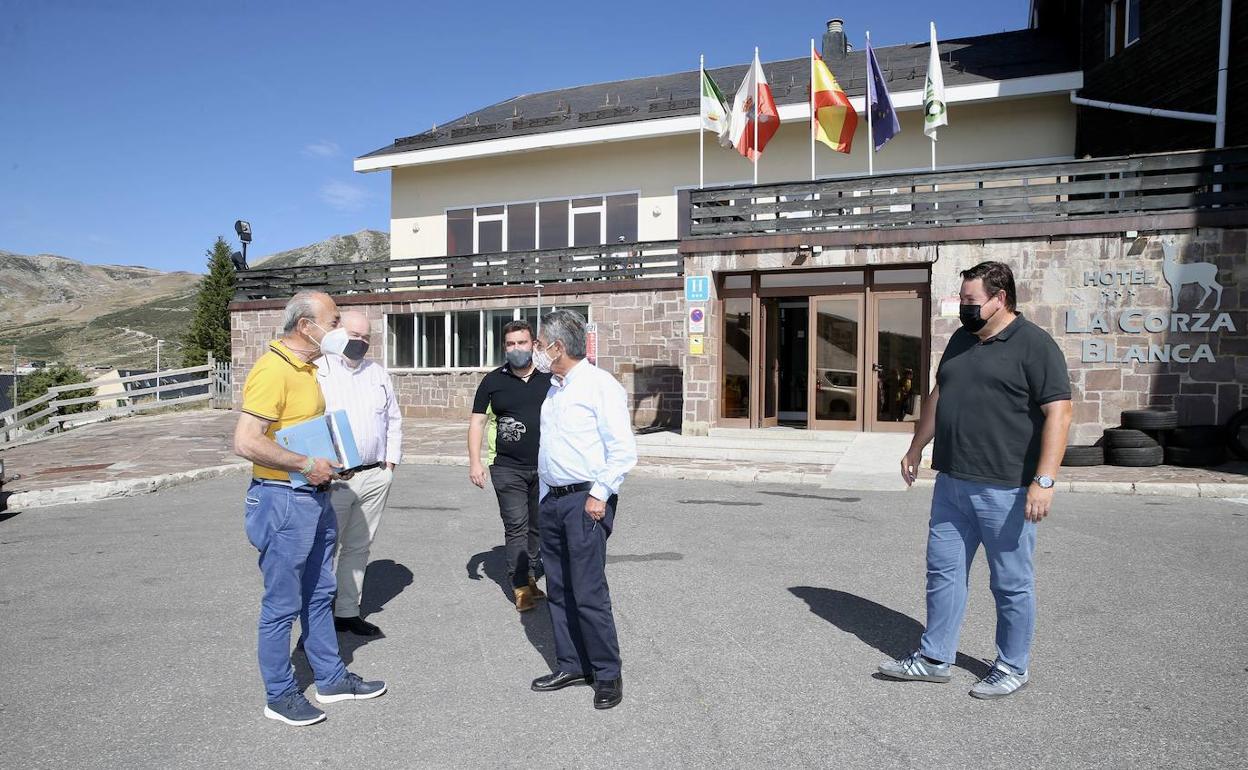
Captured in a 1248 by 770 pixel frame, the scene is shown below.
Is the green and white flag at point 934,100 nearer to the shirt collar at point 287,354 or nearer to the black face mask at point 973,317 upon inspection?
the black face mask at point 973,317

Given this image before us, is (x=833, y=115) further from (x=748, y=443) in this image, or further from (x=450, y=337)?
(x=450, y=337)

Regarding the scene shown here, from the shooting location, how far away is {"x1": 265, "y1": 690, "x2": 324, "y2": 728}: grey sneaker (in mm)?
3594

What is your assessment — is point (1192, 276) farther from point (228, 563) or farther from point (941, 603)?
point (228, 563)

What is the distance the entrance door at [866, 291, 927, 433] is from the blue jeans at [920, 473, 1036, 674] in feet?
38.2

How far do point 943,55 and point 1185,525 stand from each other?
54.5ft

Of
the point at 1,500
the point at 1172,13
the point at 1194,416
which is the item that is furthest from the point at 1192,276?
the point at 1,500

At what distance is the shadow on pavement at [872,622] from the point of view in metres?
4.48

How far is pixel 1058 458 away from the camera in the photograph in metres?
3.70

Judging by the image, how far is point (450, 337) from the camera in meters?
21.7

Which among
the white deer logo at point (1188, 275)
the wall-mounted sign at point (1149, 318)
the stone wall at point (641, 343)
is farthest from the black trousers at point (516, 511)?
the stone wall at point (641, 343)

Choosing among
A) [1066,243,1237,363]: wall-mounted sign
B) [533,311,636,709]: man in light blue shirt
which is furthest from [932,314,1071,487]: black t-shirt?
[1066,243,1237,363]: wall-mounted sign

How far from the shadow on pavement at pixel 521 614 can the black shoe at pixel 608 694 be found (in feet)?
1.79

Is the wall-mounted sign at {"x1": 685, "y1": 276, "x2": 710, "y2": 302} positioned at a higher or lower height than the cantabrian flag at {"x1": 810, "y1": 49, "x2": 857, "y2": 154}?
lower

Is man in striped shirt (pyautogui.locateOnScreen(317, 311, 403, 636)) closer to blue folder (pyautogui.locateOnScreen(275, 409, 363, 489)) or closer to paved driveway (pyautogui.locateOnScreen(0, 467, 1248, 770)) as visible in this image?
paved driveway (pyautogui.locateOnScreen(0, 467, 1248, 770))
